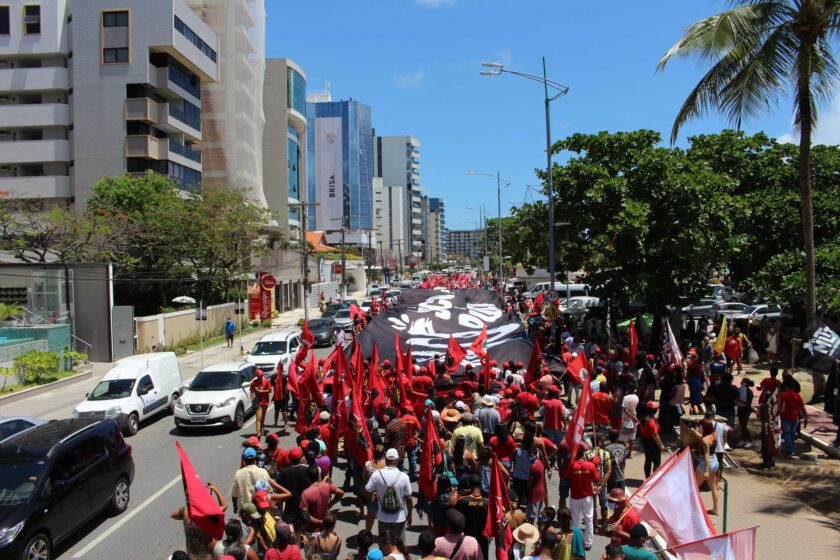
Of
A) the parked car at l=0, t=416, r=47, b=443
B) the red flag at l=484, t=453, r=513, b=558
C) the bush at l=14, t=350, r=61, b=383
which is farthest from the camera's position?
the bush at l=14, t=350, r=61, b=383

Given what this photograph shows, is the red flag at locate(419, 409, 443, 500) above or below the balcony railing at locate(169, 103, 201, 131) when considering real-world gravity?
below

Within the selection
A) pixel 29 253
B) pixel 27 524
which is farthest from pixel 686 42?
pixel 29 253

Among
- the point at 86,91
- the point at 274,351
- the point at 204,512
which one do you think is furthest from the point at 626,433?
the point at 86,91

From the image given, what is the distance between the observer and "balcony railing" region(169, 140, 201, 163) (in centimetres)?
4950

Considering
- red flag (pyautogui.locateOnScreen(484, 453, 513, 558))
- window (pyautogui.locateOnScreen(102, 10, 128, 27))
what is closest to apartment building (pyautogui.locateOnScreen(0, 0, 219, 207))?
window (pyautogui.locateOnScreen(102, 10, 128, 27))

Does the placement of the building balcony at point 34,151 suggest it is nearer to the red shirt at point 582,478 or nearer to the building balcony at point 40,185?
the building balcony at point 40,185

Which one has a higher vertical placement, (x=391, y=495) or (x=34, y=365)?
(x=391, y=495)

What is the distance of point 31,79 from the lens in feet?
157

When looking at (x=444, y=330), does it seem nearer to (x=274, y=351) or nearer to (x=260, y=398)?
(x=274, y=351)

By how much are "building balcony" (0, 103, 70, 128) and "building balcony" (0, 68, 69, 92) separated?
126cm

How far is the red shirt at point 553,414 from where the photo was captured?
10.9 meters

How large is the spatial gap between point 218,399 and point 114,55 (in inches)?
1579

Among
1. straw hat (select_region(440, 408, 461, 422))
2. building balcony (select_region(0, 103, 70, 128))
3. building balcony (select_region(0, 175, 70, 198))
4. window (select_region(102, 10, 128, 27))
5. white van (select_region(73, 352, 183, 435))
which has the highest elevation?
window (select_region(102, 10, 128, 27))

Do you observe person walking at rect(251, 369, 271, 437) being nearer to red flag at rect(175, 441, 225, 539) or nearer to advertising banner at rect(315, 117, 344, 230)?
red flag at rect(175, 441, 225, 539)
